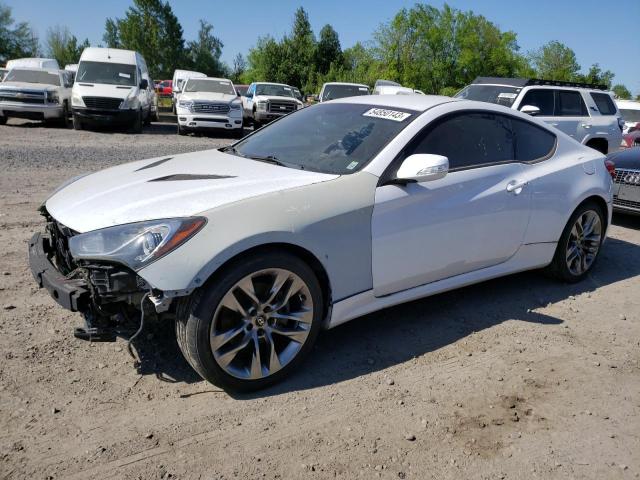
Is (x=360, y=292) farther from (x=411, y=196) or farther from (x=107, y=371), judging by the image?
(x=107, y=371)

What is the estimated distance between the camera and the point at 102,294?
274 cm

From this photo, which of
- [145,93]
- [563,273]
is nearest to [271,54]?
[145,93]

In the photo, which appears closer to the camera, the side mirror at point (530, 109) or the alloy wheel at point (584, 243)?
the alloy wheel at point (584, 243)

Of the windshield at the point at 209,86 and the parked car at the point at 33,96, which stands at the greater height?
the windshield at the point at 209,86

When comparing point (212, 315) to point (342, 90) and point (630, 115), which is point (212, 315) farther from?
point (630, 115)

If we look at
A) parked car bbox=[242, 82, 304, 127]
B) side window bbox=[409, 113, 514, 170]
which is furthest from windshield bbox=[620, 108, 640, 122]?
side window bbox=[409, 113, 514, 170]

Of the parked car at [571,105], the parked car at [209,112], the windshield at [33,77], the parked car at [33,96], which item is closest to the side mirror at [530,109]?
the parked car at [571,105]

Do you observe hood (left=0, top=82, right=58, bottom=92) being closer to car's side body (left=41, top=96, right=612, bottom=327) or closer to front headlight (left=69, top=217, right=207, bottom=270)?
car's side body (left=41, top=96, right=612, bottom=327)

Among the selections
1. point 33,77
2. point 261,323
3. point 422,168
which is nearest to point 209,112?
point 33,77

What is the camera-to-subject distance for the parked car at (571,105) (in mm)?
10672

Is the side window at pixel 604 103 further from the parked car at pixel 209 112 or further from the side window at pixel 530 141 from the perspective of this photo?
the parked car at pixel 209 112

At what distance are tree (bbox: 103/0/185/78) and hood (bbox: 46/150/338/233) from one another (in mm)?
62800

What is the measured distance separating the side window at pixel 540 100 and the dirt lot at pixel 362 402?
23.4 ft

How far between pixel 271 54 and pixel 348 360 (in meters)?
53.2
